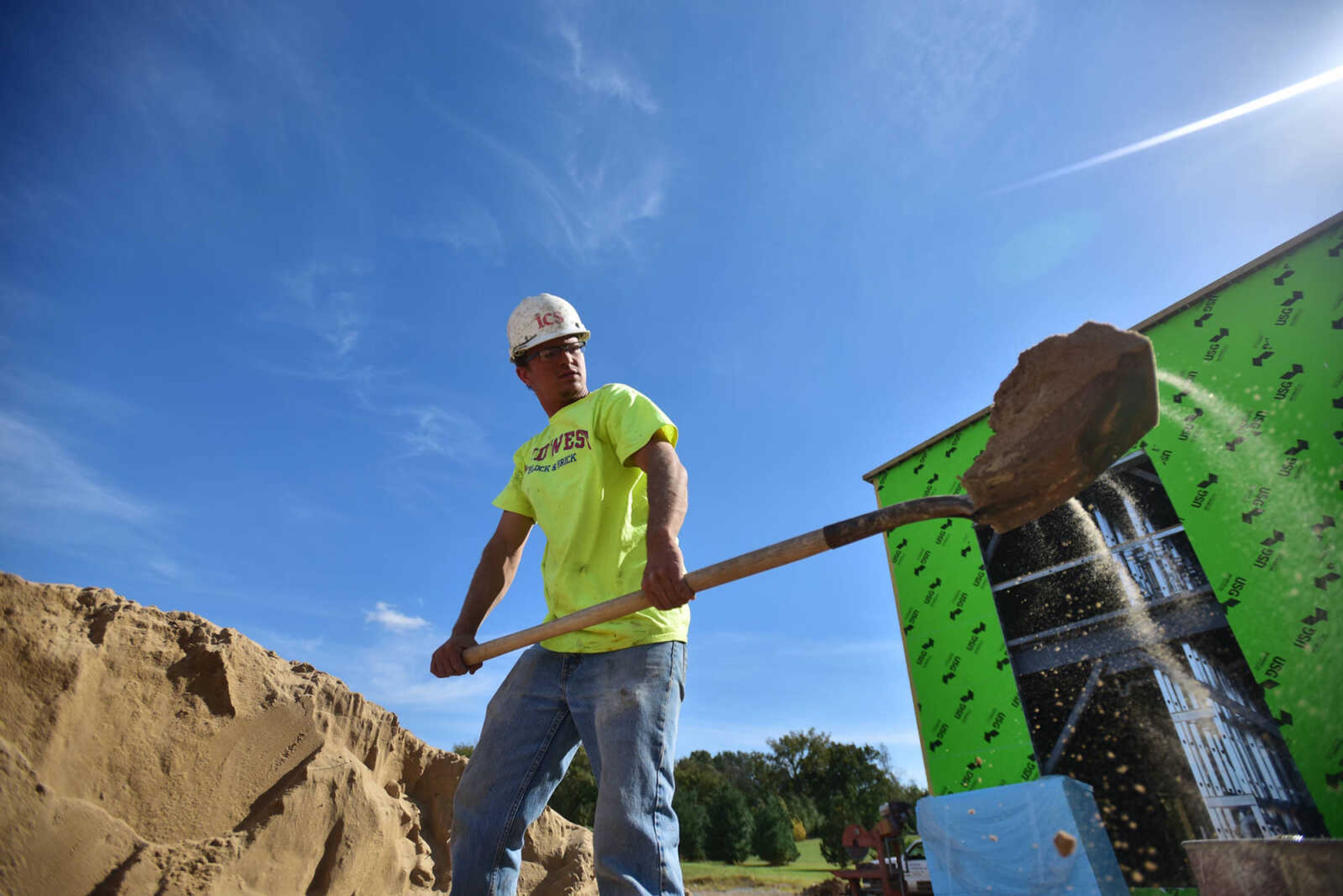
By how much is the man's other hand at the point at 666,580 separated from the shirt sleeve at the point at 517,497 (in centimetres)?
87

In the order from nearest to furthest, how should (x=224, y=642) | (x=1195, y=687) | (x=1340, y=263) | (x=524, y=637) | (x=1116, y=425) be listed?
(x=1116, y=425) < (x=524, y=637) < (x=224, y=642) < (x=1340, y=263) < (x=1195, y=687)

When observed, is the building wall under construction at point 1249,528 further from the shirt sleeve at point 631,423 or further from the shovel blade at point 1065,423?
the shirt sleeve at point 631,423

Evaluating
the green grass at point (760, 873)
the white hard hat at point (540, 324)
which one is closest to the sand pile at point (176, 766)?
the white hard hat at point (540, 324)

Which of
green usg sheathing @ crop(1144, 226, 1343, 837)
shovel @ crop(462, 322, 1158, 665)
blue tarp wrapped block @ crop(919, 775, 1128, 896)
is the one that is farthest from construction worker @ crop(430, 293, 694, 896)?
green usg sheathing @ crop(1144, 226, 1343, 837)

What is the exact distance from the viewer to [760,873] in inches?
773

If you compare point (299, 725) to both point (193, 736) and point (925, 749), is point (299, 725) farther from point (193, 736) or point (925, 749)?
point (925, 749)

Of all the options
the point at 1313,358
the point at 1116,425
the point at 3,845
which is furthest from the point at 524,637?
the point at 1313,358

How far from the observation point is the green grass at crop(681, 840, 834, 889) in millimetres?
15602

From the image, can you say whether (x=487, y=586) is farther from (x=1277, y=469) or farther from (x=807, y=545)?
(x=1277, y=469)

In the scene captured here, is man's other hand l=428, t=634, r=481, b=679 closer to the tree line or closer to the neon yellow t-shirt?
the neon yellow t-shirt

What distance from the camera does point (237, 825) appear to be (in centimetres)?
259

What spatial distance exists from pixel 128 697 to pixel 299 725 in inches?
26.8

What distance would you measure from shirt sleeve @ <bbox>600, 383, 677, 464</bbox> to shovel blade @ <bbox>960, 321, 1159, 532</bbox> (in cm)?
87

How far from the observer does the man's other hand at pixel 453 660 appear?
7.34ft
